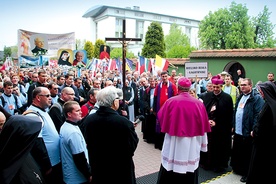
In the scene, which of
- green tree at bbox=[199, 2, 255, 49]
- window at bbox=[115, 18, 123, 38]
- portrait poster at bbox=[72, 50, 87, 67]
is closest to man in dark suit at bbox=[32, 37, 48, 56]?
portrait poster at bbox=[72, 50, 87, 67]

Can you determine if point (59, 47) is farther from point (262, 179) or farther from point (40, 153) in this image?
point (262, 179)

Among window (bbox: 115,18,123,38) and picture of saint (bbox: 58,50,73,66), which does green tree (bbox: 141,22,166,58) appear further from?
window (bbox: 115,18,123,38)

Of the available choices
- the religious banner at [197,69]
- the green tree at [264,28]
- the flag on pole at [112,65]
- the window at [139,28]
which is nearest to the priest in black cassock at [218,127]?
the religious banner at [197,69]

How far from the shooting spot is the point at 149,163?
5.73 meters

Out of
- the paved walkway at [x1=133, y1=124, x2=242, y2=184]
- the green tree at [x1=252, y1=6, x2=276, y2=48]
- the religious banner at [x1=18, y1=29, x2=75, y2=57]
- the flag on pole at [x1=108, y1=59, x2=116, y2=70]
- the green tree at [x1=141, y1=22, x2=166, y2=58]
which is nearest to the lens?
the paved walkway at [x1=133, y1=124, x2=242, y2=184]

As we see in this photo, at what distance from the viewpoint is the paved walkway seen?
4.79 metres

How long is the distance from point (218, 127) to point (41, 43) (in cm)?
1038

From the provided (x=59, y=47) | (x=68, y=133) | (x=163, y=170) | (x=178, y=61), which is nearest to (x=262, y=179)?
(x=163, y=170)

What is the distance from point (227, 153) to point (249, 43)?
35836 millimetres

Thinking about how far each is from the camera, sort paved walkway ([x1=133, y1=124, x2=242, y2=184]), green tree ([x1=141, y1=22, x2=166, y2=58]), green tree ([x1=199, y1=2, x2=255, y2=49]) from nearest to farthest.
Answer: paved walkway ([x1=133, y1=124, x2=242, y2=184]) < green tree ([x1=141, y1=22, x2=166, y2=58]) < green tree ([x1=199, y1=2, x2=255, y2=49])

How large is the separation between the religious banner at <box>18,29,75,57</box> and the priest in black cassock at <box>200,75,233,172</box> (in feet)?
31.3

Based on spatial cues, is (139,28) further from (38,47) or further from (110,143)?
(110,143)

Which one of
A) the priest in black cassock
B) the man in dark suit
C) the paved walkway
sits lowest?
the paved walkway

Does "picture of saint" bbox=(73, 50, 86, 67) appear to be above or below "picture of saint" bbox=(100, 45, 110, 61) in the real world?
below
